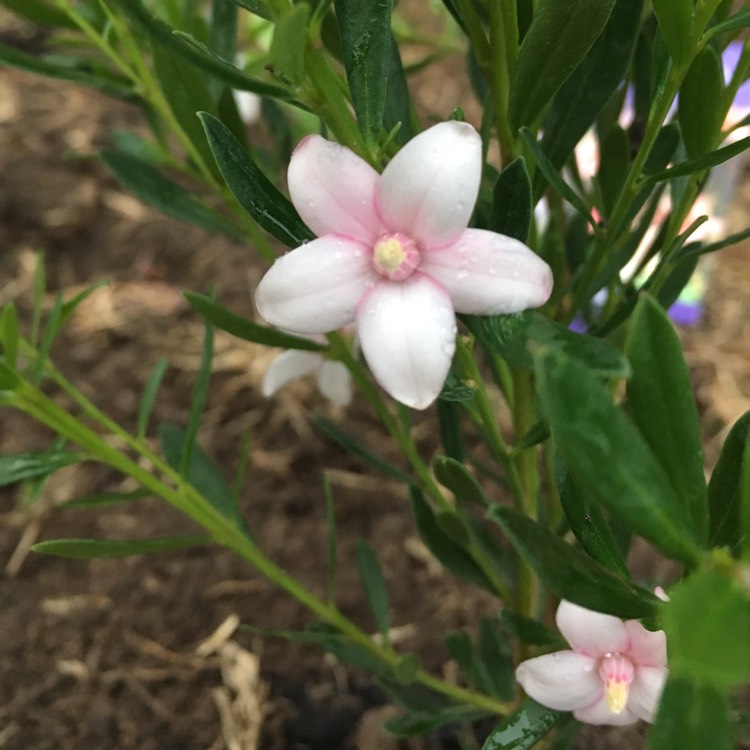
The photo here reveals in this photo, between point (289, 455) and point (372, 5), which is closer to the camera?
point (372, 5)

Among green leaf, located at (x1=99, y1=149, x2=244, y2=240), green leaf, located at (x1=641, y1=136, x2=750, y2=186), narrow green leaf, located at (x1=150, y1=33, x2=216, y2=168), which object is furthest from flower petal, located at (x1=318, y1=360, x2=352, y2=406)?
green leaf, located at (x1=641, y1=136, x2=750, y2=186)

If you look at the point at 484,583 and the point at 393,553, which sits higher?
the point at 484,583

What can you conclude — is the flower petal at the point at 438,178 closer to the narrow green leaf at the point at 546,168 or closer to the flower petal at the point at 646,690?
the narrow green leaf at the point at 546,168

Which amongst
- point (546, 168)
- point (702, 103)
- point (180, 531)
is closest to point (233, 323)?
point (546, 168)

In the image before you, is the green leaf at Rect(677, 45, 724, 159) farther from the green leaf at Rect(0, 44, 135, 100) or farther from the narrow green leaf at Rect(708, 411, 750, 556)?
the green leaf at Rect(0, 44, 135, 100)

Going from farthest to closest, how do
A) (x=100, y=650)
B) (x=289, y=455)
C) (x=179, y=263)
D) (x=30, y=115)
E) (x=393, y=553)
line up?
(x=30, y=115) < (x=179, y=263) < (x=289, y=455) < (x=393, y=553) < (x=100, y=650)

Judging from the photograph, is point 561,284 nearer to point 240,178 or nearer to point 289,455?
point 240,178

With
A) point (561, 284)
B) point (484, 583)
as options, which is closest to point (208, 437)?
point (484, 583)
